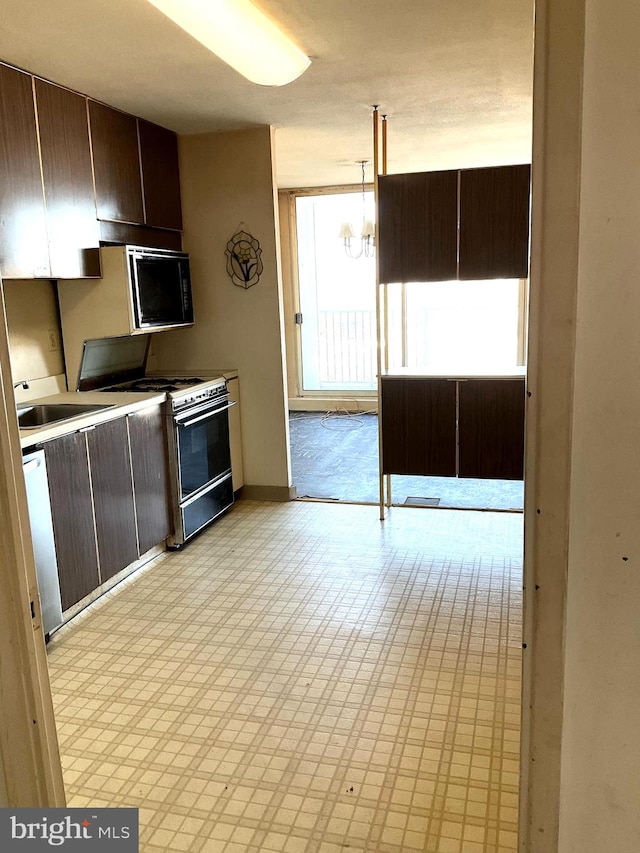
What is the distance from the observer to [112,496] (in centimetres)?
316

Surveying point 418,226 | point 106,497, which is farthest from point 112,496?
point 418,226

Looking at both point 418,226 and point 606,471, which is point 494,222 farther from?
point 606,471

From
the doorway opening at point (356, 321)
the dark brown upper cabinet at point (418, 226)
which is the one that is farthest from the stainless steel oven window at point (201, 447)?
the doorway opening at point (356, 321)

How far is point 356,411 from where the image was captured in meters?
7.48

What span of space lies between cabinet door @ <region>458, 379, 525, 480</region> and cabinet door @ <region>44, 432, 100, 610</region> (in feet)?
6.76

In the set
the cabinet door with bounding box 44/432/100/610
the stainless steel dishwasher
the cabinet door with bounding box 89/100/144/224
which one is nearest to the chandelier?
the cabinet door with bounding box 89/100/144/224

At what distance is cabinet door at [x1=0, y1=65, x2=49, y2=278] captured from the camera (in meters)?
2.84

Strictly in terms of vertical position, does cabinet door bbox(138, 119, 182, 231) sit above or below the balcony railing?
above

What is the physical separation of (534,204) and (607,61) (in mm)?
205

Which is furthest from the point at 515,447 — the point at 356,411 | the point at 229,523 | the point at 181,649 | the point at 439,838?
the point at 356,411

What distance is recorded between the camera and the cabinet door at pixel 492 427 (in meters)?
3.72

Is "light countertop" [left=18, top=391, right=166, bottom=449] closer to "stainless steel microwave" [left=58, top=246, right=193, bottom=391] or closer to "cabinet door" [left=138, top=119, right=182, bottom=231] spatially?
"stainless steel microwave" [left=58, top=246, right=193, bottom=391]

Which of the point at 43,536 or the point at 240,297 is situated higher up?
the point at 240,297

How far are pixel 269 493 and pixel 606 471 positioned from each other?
3.65 m
